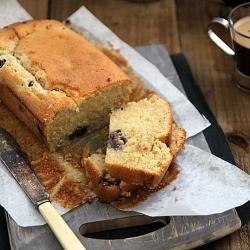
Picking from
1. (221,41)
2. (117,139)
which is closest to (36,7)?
(221,41)

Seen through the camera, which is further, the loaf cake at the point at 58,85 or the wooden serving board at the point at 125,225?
the loaf cake at the point at 58,85

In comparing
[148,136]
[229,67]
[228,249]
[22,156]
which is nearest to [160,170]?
[148,136]

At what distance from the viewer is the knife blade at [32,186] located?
2686mm

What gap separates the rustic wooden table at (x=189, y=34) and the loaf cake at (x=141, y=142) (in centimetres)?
62

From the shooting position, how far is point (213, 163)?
319cm

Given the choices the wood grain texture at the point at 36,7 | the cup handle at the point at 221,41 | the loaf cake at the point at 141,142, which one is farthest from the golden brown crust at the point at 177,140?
the wood grain texture at the point at 36,7

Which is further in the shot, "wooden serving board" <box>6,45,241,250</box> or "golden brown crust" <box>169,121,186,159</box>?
"golden brown crust" <box>169,121,186,159</box>

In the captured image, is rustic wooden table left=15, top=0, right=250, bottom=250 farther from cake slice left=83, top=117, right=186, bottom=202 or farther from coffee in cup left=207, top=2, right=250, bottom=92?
cake slice left=83, top=117, right=186, bottom=202

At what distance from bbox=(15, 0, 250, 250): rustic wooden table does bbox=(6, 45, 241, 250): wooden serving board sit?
2.28ft

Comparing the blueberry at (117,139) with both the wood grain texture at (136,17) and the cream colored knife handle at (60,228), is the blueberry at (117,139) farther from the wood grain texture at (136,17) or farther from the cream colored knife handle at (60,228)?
the wood grain texture at (136,17)

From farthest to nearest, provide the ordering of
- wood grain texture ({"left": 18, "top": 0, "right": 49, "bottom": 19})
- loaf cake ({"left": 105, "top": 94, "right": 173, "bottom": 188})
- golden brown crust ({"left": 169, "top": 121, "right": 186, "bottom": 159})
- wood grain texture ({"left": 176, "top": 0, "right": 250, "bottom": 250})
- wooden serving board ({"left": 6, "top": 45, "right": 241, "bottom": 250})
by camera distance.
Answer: wood grain texture ({"left": 18, "top": 0, "right": 49, "bottom": 19}) → wood grain texture ({"left": 176, "top": 0, "right": 250, "bottom": 250}) → golden brown crust ({"left": 169, "top": 121, "right": 186, "bottom": 159}) → loaf cake ({"left": 105, "top": 94, "right": 173, "bottom": 188}) → wooden serving board ({"left": 6, "top": 45, "right": 241, "bottom": 250})

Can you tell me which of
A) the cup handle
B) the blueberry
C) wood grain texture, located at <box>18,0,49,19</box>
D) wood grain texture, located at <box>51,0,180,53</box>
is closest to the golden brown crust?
the blueberry

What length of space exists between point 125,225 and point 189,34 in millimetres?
2197

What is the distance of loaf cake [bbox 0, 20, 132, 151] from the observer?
3301 mm
